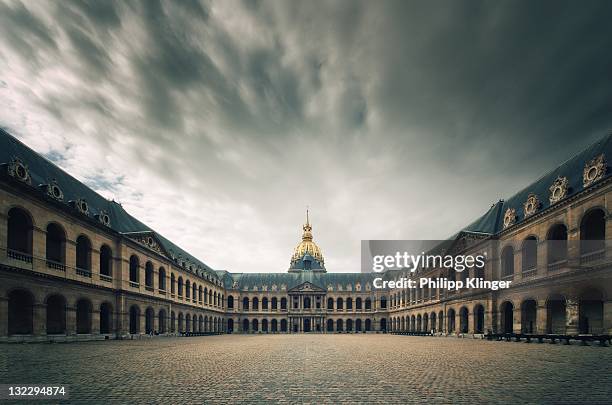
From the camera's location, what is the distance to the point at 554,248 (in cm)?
3000

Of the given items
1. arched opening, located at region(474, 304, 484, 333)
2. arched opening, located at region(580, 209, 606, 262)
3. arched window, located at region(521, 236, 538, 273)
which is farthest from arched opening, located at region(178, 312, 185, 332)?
arched opening, located at region(580, 209, 606, 262)

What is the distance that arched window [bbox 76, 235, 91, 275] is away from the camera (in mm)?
30672

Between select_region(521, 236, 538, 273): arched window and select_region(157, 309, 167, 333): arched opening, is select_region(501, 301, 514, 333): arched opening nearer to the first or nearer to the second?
select_region(521, 236, 538, 273): arched window

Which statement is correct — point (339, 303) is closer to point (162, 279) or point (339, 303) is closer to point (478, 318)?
point (478, 318)

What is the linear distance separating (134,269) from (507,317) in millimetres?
39718

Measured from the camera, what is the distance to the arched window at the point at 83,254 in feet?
101

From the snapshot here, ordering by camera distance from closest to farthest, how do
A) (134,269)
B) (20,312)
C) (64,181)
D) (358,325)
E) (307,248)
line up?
(20,312)
(64,181)
(134,269)
(358,325)
(307,248)

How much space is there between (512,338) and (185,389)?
30.1m

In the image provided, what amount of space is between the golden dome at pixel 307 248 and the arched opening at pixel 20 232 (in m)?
105

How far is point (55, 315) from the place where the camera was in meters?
28.0

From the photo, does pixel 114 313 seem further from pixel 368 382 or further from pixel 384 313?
pixel 384 313

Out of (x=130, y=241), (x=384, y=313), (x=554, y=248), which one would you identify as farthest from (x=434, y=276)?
(x=130, y=241)

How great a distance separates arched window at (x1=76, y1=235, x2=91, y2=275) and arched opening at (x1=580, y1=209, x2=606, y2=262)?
1531 inches

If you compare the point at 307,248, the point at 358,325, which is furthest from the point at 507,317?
the point at 307,248
